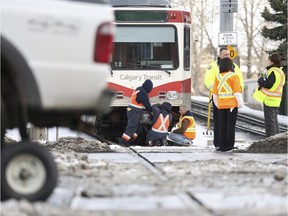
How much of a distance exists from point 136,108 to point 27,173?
10584 millimetres

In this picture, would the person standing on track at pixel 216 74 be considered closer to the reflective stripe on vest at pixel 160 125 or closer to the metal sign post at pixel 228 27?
the reflective stripe on vest at pixel 160 125

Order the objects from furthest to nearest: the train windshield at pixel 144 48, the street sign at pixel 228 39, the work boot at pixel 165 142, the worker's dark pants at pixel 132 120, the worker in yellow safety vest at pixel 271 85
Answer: the street sign at pixel 228 39
the train windshield at pixel 144 48
the worker's dark pants at pixel 132 120
the work boot at pixel 165 142
the worker in yellow safety vest at pixel 271 85

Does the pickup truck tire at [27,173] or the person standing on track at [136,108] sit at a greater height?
the pickup truck tire at [27,173]

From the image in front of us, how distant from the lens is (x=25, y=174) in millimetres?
6133

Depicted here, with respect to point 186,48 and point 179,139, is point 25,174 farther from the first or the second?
point 186,48

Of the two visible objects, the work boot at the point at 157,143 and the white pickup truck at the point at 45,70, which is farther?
the work boot at the point at 157,143

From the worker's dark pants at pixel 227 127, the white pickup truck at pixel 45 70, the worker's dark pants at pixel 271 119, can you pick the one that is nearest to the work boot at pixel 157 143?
the worker's dark pants at pixel 271 119

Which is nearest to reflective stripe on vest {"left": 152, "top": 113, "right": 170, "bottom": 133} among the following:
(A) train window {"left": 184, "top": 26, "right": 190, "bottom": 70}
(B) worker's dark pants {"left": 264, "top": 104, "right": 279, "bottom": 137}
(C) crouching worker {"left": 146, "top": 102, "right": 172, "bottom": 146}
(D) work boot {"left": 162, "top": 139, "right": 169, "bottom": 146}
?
(C) crouching worker {"left": 146, "top": 102, "right": 172, "bottom": 146}

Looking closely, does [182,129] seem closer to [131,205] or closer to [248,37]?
[131,205]

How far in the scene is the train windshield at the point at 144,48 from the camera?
17.2m

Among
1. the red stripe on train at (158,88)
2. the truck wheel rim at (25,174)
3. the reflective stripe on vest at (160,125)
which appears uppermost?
the truck wheel rim at (25,174)

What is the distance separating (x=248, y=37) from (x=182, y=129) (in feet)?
157

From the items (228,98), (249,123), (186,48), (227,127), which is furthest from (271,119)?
(249,123)

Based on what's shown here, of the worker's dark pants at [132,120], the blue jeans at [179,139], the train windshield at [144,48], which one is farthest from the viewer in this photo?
the train windshield at [144,48]
